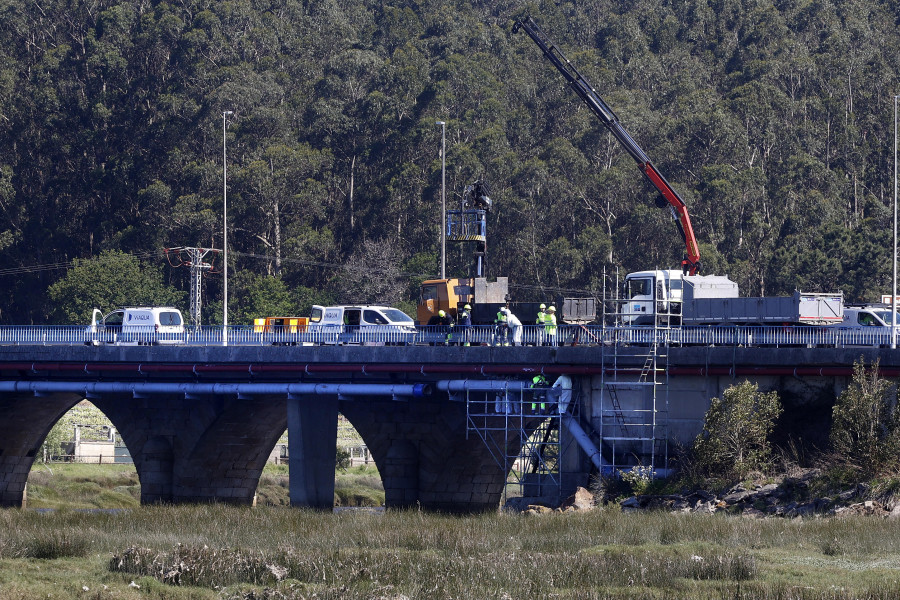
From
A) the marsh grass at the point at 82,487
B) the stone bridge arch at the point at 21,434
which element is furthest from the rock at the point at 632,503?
the marsh grass at the point at 82,487

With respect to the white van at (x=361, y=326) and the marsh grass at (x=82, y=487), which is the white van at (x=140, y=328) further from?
the marsh grass at (x=82, y=487)

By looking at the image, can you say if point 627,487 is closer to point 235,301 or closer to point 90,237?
point 235,301

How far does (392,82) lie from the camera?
385 feet

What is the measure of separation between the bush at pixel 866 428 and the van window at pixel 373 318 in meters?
19.4

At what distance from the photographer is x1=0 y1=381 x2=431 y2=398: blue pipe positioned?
1759 inches

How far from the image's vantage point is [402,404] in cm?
4853

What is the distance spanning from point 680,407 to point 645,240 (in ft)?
205

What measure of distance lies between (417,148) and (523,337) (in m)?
66.8

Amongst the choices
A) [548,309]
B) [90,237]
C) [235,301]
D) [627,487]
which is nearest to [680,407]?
[627,487]

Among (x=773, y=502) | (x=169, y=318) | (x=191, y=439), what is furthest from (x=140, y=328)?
(x=773, y=502)

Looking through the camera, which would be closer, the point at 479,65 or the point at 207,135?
the point at 207,135

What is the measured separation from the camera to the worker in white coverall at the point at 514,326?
44125mm

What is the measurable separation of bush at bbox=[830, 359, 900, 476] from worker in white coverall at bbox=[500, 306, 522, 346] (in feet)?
→ 37.9

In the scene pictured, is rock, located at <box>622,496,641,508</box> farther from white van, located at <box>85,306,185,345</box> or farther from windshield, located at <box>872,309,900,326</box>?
white van, located at <box>85,306,185,345</box>
